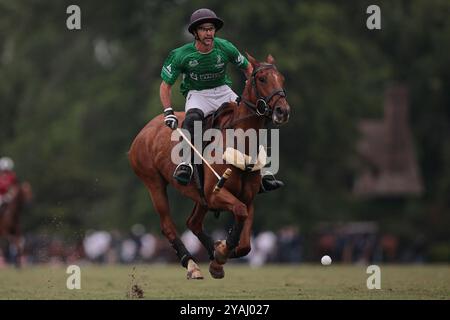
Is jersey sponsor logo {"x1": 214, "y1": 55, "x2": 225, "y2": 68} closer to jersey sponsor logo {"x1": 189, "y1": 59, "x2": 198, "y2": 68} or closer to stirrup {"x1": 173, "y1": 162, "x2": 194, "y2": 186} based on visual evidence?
jersey sponsor logo {"x1": 189, "y1": 59, "x2": 198, "y2": 68}

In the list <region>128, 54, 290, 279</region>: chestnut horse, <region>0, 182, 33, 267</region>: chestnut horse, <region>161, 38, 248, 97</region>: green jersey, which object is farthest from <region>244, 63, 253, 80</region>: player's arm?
<region>0, 182, 33, 267</region>: chestnut horse

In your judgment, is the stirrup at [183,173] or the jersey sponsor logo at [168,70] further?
the jersey sponsor logo at [168,70]

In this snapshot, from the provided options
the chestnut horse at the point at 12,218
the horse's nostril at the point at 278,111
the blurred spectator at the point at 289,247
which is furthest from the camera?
the blurred spectator at the point at 289,247

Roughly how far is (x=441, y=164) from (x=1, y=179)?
28608 mm

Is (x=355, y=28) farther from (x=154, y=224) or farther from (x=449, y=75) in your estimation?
(x=154, y=224)

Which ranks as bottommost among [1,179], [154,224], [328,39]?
[154,224]

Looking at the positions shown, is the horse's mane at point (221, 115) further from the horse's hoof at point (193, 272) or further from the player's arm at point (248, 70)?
the horse's hoof at point (193, 272)

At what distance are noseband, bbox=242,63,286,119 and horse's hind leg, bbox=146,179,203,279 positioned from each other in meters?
2.15

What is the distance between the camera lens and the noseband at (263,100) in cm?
1349

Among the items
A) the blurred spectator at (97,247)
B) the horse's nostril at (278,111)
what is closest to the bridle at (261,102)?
the horse's nostril at (278,111)

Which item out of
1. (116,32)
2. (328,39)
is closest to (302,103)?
(328,39)

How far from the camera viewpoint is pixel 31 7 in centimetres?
4584

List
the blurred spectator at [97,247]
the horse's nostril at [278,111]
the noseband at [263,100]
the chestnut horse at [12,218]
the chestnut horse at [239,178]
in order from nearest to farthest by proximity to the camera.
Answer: the horse's nostril at [278,111]
the noseband at [263,100]
the chestnut horse at [239,178]
the chestnut horse at [12,218]
the blurred spectator at [97,247]

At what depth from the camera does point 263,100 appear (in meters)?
13.6
